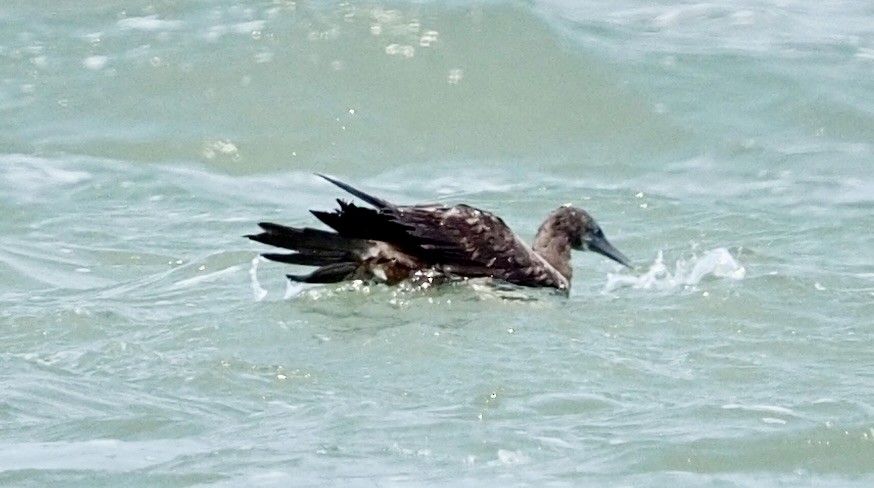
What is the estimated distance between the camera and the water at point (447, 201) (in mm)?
6734

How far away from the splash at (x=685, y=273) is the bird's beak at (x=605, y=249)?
10cm

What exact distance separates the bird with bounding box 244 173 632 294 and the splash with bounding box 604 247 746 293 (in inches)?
14.5

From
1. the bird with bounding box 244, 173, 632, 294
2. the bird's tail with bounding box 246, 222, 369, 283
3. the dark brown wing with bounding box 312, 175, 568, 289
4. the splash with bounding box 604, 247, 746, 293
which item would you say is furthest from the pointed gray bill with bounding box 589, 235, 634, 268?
the bird's tail with bounding box 246, 222, 369, 283

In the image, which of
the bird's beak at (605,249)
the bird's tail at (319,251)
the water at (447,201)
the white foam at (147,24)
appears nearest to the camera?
the water at (447,201)

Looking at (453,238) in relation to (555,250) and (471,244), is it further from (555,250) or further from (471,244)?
(555,250)

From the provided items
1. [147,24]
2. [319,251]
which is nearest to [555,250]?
[319,251]

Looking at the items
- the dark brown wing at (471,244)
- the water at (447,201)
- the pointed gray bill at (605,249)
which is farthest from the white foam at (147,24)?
the dark brown wing at (471,244)

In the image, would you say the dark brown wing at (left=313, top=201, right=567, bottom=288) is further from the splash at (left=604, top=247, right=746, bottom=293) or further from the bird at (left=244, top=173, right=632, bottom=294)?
the splash at (left=604, top=247, right=746, bottom=293)

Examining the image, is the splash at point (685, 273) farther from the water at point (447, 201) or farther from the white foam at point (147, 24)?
the white foam at point (147, 24)

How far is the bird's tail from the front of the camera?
872 cm

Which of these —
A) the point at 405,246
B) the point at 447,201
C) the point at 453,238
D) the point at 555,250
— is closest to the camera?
the point at 405,246

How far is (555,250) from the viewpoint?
9.86 m

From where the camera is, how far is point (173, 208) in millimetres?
11227

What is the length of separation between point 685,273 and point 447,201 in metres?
2.27
